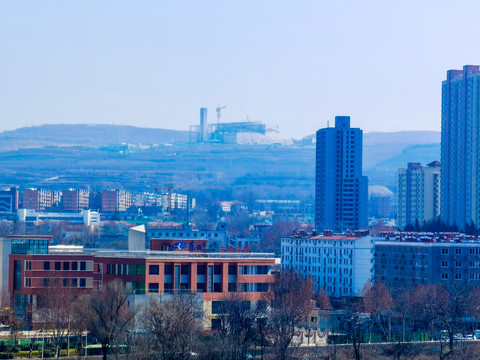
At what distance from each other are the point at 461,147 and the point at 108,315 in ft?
201

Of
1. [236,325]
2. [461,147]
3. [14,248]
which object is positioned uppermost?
[461,147]

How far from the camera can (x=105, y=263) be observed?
139 ft

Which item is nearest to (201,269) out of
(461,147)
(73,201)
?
(461,147)

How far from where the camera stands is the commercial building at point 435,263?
2170 inches

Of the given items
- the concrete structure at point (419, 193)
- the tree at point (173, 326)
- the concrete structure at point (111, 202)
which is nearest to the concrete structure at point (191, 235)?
the concrete structure at point (419, 193)

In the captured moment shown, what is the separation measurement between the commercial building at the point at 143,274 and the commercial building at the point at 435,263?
12.3 meters

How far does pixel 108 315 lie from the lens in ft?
118

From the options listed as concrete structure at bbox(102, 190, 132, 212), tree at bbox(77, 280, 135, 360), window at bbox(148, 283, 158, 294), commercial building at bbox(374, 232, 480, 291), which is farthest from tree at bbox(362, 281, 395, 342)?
concrete structure at bbox(102, 190, 132, 212)

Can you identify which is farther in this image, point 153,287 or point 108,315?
point 153,287

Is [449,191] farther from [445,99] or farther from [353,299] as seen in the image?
[353,299]

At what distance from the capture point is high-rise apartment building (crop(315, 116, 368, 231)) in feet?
345

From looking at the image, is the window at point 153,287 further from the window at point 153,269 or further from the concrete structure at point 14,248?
the concrete structure at point 14,248

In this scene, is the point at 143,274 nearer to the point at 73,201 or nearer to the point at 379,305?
the point at 379,305

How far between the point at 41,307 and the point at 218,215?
112 meters
